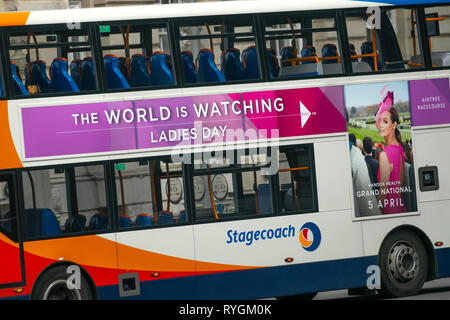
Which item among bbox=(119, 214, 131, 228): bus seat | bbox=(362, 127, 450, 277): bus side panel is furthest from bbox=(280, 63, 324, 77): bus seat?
bbox=(119, 214, 131, 228): bus seat

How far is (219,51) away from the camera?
12875 mm

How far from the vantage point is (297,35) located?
13.6 m

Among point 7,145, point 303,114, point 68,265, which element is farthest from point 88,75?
point 303,114

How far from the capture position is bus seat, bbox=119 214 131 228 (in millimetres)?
11969

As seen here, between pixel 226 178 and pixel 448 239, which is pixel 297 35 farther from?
pixel 448 239

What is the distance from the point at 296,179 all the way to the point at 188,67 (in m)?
2.05

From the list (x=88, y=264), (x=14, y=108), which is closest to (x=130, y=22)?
(x=14, y=108)

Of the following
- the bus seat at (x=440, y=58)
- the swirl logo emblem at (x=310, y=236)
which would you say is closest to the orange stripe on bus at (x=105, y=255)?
the swirl logo emblem at (x=310, y=236)

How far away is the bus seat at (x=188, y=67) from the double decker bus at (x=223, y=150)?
0.13 ft

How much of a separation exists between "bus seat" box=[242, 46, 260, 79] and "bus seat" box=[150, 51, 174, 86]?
43.0 inches

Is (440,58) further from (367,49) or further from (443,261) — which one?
(443,261)

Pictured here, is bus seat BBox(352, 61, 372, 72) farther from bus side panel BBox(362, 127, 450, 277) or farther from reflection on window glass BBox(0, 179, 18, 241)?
reflection on window glass BBox(0, 179, 18, 241)

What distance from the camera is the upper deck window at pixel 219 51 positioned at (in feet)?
41.1

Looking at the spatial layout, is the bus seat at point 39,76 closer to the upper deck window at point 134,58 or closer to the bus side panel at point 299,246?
the upper deck window at point 134,58
